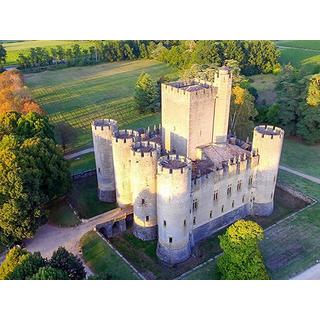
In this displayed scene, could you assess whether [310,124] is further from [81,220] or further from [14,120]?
[14,120]

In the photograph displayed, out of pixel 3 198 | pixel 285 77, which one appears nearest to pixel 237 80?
pixel 285 77

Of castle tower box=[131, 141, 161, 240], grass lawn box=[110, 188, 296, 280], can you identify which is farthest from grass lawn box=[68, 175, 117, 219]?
castle tower box=[131, 141, 161, 240]

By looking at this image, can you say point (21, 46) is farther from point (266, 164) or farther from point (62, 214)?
point (266, 164)

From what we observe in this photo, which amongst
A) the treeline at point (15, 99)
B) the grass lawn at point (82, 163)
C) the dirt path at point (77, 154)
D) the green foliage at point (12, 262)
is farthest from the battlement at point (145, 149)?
the treeline at point (15, 99)

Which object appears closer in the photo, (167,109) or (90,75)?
(167,109)

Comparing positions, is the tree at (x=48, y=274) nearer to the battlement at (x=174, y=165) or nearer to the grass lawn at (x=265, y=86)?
the battlement at (x=174, y=165)

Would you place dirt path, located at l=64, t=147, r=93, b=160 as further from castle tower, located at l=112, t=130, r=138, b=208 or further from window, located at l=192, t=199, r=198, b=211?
window, located at l=192, t=199, r=198, b=211
